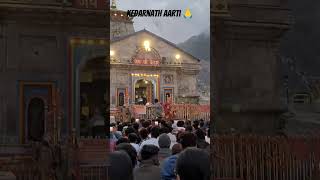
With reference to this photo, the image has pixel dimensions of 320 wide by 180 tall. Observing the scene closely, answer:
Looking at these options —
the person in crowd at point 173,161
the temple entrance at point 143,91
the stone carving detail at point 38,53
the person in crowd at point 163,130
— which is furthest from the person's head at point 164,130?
the temple entrance at point 143,91

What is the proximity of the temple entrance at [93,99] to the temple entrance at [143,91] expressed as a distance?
9.37 m

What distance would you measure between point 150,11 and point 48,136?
5.52 ft

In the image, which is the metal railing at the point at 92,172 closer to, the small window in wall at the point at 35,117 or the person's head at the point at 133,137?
the person's head at the point at 133,137

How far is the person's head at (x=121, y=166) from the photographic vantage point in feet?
11.5

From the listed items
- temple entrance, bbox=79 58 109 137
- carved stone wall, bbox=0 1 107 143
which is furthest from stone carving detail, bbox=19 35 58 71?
temple entrance, bbox=79 58 109 137

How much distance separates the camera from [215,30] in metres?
4.52

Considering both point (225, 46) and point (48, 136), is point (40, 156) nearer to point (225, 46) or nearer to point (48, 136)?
point (48, 136)

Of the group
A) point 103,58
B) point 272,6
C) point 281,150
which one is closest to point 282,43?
point 272,6

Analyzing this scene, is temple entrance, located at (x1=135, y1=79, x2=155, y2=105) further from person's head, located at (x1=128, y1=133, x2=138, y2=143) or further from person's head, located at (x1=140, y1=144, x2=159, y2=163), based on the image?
person's head, located at (x1=140, y1=144, x2=159, y2=163)

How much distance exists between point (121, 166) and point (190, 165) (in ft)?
2.19

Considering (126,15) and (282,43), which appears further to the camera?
(282,43)

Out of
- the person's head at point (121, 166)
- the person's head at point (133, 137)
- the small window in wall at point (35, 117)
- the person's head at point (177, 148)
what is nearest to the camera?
the person's head at point (121, 166)

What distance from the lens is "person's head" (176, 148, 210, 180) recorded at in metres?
3.20

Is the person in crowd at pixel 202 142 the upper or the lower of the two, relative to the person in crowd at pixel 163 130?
lower
